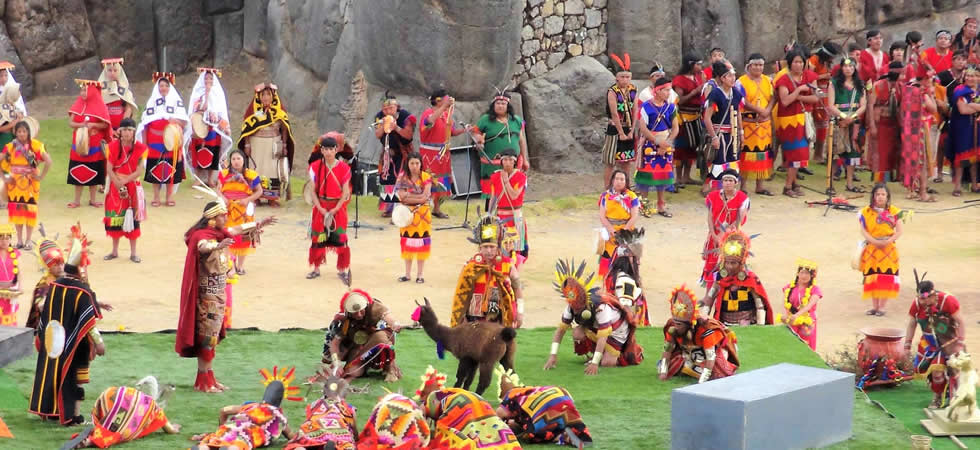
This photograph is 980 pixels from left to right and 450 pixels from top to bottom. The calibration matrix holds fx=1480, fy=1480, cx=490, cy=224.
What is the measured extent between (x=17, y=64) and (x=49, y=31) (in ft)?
2.18

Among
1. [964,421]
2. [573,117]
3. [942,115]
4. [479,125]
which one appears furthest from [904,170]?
[964,421]

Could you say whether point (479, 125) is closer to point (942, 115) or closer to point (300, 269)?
point (300, 269)

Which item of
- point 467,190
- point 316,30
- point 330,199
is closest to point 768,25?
point 467,190

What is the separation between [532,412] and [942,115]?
1062cm

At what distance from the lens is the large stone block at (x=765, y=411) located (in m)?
8.35

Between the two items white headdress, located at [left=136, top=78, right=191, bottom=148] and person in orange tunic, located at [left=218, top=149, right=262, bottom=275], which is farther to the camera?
white headdress, located at [left=136, top=78, right=191, bottom=148]

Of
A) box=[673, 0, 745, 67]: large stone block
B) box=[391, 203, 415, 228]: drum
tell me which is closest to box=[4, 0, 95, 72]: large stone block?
box=[673, 0, 745, 67]: large stone block

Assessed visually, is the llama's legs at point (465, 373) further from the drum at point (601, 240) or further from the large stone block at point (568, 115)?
the large stone block at point (568, 115)

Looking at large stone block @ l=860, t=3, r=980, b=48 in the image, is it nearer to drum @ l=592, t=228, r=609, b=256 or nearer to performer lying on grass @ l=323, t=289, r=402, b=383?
drum @ l=592, t=228, r=609, b=256

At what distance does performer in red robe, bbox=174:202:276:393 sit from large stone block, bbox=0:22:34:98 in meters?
11.4

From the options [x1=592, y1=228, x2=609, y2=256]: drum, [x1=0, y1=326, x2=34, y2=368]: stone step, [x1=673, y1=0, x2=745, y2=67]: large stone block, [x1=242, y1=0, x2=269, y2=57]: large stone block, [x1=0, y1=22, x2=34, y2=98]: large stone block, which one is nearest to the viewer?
[x1=0, y1=326, x2=34, y2=368]: stone step

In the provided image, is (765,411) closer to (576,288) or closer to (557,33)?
(576,288)

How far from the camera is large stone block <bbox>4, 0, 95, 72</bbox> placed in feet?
64.9

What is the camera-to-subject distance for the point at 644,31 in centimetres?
1902
